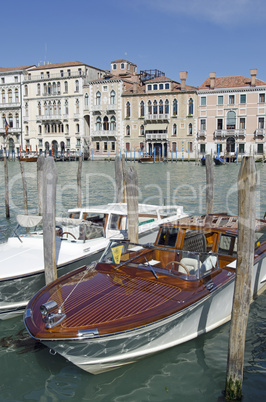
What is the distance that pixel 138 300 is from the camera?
5.11 m

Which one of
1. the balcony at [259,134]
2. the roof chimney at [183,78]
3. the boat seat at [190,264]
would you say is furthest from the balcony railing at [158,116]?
the boat seat at [190,264]

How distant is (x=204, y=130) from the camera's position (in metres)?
46.1

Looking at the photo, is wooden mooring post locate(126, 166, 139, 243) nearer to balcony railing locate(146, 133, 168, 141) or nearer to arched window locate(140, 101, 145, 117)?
balcony railing locate(146, 133, 168, 141)

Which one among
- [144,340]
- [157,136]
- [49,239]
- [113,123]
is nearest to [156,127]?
[157,136]

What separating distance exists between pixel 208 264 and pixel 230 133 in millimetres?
40742

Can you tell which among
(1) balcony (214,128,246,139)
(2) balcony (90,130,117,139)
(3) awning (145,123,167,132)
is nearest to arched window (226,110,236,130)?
(1) balcony (214,128,246,139)

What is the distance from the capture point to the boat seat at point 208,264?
19.0 feet

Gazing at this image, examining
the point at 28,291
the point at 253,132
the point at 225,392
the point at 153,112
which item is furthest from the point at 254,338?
the point at 153,112

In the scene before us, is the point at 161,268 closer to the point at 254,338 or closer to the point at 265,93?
the point at 254,338

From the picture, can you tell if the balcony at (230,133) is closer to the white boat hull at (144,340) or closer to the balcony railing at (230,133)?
the balcony railing at (230,133)

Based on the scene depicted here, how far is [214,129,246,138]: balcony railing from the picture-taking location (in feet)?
145

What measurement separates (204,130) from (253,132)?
17.8 ft

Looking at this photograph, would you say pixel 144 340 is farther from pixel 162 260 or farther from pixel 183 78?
pixel 183 78

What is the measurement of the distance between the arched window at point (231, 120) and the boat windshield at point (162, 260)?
40809mm
